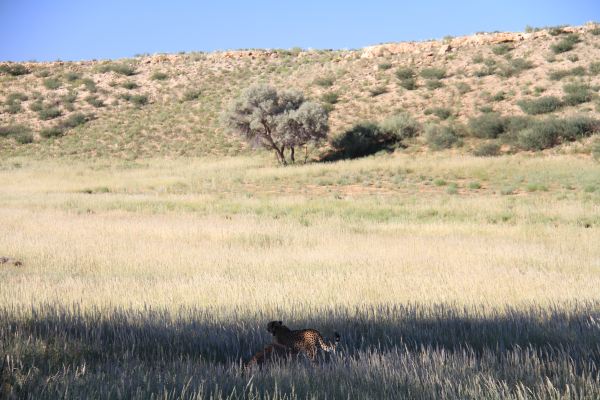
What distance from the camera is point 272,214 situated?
1988 cm

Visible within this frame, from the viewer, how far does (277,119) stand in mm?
37188

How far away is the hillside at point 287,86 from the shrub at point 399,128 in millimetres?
1168

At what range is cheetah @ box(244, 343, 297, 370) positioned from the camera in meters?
3.79

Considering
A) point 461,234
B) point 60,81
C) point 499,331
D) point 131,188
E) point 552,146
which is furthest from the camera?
point 60,81

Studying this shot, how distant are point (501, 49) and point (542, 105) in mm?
14564

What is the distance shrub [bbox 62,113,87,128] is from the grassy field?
30405mm

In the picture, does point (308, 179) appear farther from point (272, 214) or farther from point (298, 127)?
point (272, 214)

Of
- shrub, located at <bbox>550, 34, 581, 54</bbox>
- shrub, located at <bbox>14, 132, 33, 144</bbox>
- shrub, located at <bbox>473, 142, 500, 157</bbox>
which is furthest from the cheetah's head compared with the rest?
shrub, located at <bbox>550, 34, 581, 54</bbox>

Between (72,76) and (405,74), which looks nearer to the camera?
(405,74)

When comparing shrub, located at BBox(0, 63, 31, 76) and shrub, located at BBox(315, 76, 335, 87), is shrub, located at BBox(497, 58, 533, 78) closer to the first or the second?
shrub, located at BBox(315, 76, 335, 87)

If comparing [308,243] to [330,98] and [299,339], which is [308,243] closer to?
[299,339]

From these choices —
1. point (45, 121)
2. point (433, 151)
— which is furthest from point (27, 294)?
point (45, 121)

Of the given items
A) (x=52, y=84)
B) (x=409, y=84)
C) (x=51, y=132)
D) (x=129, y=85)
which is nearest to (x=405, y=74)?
(x=409, y=84)

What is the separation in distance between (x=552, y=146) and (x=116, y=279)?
32.9 m
